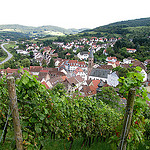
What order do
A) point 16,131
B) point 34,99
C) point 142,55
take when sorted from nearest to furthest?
point 16,131 < point 34,99 < point 142,55

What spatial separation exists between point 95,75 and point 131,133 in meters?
48.5

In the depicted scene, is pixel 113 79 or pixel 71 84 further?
pixel 113 79

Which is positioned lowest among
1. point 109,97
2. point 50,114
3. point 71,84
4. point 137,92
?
point 71,84

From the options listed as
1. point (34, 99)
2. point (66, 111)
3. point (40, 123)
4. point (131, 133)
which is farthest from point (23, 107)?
point (131, 133)

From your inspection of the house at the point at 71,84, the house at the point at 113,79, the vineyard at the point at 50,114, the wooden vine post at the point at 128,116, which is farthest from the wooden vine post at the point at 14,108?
the house at the point at 113,79

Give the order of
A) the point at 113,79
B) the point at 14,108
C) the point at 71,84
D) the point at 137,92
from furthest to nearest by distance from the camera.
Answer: the point at 113,79, the point at 71,84, the point at 137,92, the point at 14,108

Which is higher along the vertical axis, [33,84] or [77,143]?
[33,84]

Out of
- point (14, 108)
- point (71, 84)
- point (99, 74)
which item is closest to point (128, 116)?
point (14, 108)

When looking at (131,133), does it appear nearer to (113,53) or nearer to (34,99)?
(34,99)

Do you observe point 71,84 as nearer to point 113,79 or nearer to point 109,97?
point 109,97

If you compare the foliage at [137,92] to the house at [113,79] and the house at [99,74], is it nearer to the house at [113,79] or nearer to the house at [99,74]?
the house at [113,79]

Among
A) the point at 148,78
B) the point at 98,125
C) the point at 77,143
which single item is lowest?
the point at 148,78

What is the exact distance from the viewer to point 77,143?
6996mm

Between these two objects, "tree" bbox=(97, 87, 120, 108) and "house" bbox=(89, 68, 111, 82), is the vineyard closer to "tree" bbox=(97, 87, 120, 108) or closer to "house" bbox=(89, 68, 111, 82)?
"tree" bbox=(97, 87, 120, 108)
